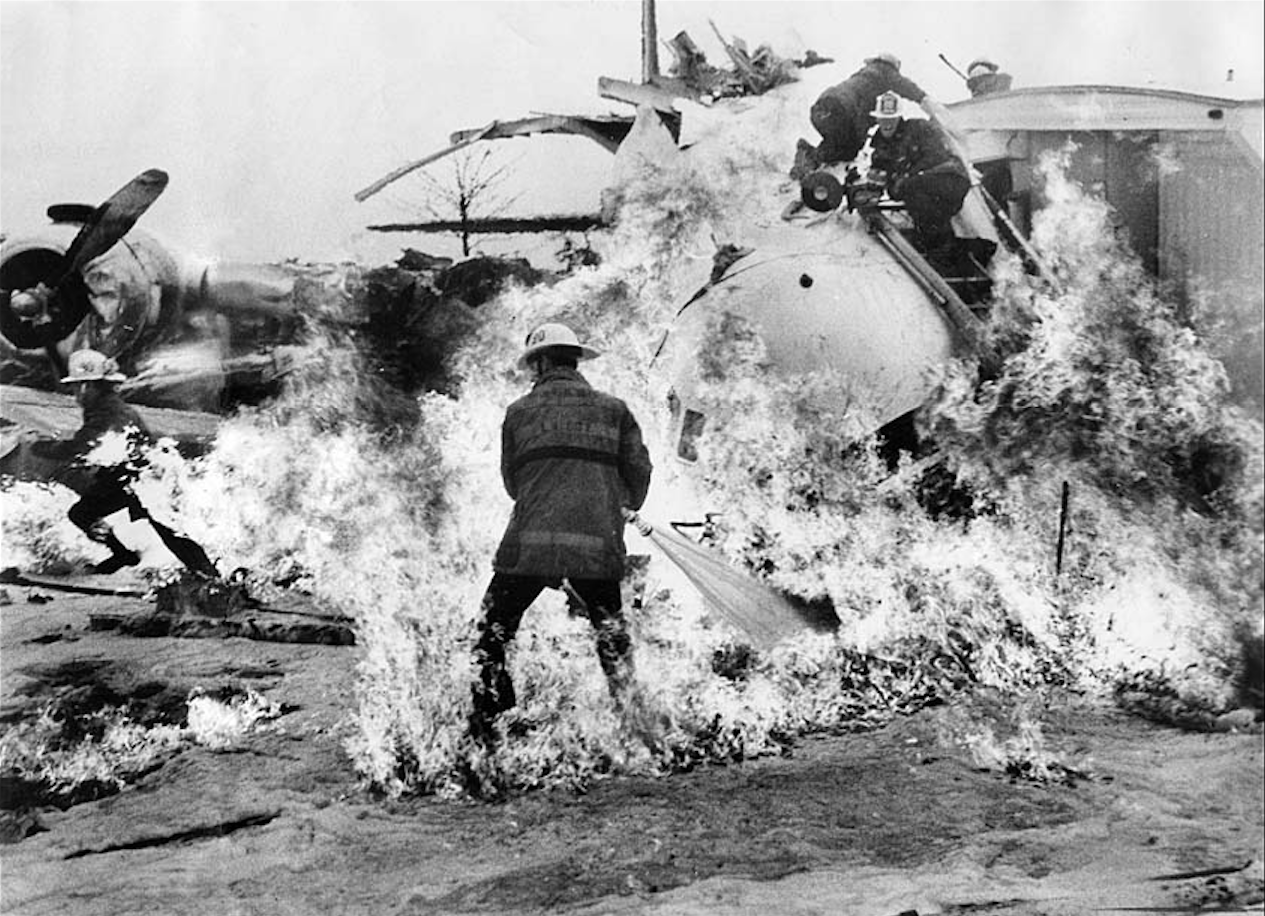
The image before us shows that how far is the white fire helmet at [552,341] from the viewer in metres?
3.08

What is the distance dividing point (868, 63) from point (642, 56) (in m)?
0.64

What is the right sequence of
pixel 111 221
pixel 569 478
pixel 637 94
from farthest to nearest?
pixel 111 221
pixel 637 94
pixel 569 478

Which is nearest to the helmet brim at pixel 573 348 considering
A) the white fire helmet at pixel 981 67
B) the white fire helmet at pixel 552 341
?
the white fire helmet at pixel 552 341

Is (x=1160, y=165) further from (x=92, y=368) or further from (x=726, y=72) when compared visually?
(x=92, y=368)

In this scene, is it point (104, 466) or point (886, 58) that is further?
point (104, 466)

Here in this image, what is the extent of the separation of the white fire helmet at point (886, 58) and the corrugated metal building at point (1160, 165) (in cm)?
20

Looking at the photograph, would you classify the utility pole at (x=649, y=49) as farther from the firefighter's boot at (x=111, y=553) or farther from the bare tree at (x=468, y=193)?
the firefighter's boot at (x=111, y=553)

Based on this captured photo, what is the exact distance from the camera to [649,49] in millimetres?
3143

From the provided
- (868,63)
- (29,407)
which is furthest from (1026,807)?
(29,407)

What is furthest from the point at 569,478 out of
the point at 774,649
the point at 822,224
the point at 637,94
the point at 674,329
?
the point at 637,94

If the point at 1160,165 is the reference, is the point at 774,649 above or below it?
below

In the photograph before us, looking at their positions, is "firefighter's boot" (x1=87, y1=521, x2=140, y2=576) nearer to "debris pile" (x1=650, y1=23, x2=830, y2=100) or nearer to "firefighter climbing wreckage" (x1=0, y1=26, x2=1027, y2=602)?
"firefighter climbing wreckage" (x1=0, y1=26, x2=1027, y2=602)

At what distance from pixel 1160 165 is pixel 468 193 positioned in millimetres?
1961

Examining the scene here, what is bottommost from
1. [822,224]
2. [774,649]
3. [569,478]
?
[774,649]
